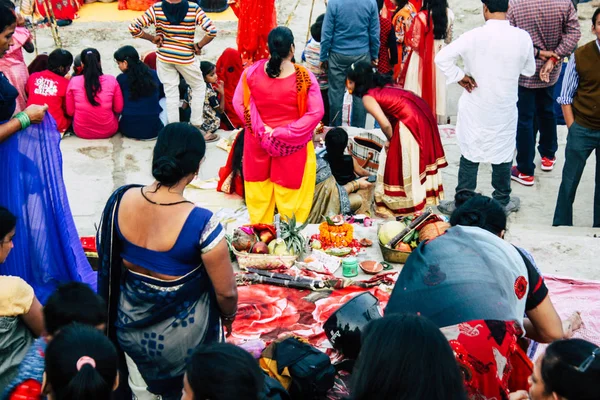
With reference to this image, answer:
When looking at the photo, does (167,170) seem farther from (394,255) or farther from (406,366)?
(394,255)

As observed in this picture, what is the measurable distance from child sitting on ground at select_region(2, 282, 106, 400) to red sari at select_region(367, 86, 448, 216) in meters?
3.12

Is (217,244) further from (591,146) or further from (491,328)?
(591,146)

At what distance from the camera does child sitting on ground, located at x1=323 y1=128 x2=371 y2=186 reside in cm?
524

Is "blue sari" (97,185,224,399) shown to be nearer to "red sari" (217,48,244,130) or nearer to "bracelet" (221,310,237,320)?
"bracelet" (221,310,237,320)

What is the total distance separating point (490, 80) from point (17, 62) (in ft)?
11.9

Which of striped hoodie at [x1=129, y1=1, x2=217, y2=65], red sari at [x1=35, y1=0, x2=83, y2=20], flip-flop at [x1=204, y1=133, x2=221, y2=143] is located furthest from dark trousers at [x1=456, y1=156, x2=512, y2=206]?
red sari at [x1=35, y1=0, x2=83, y2=20]

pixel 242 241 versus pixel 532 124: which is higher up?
pixel 532 124

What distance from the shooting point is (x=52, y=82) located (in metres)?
6.36

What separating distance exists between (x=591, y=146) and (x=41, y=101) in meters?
4.67

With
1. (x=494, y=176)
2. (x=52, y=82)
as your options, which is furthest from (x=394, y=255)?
(x=52, y=82)

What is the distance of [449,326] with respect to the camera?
8.41 feet

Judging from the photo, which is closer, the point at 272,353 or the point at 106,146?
the point at 272,353

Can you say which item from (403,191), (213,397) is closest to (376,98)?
(403,191)

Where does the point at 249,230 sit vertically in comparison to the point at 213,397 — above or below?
below
